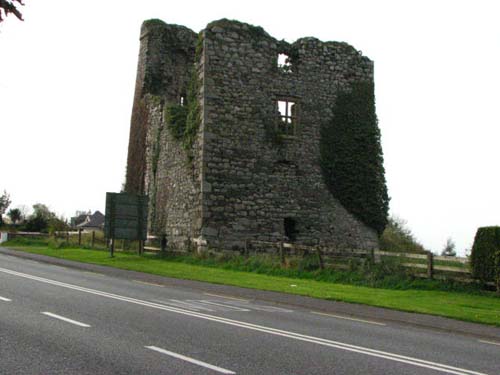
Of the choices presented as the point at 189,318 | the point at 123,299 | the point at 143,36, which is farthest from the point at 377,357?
the point at 143,36

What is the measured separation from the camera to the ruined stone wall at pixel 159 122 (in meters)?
30.6

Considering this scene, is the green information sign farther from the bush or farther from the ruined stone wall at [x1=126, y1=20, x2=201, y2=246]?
the bush

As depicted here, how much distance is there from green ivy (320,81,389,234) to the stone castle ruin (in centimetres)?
38

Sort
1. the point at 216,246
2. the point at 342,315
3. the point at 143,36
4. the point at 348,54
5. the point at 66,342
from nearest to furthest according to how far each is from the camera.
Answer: the point at 66,342, the point at 342,315, the point at 216,246, the point at 348,54, the point at 143,36

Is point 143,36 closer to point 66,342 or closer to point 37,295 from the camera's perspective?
point 37,295

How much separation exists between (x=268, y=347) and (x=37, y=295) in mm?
6933

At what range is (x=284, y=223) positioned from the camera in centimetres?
2791

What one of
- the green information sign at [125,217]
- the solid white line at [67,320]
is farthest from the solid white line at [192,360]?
→ the green information sign at [125,217]

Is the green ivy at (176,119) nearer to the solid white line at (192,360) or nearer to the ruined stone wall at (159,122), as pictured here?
the ruined stone wall at (159,122)

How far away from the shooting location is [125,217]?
2956 cm

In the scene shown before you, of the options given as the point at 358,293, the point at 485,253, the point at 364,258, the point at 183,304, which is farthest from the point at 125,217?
the point at 485,253

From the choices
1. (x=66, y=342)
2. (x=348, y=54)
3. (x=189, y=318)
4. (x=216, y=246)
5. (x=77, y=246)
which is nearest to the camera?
(x=66, y=342)

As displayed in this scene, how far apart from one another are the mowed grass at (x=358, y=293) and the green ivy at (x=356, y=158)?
838 cm

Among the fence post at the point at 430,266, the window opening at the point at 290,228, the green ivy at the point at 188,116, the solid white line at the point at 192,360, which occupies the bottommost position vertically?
the solid white line at the point at 192,360
